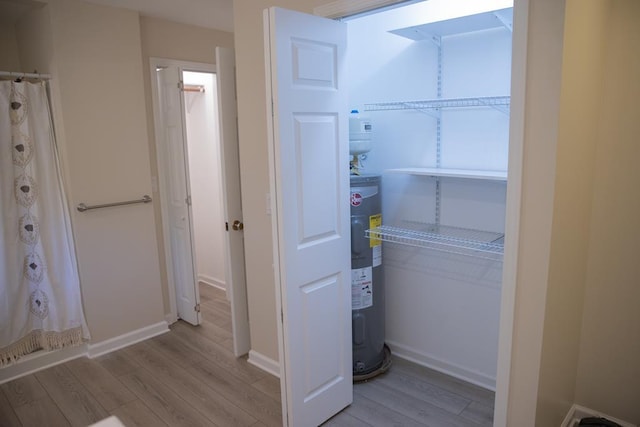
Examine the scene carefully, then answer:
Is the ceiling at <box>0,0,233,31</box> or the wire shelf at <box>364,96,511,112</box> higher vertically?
the ceiling at <box>0,0,233,31</box>

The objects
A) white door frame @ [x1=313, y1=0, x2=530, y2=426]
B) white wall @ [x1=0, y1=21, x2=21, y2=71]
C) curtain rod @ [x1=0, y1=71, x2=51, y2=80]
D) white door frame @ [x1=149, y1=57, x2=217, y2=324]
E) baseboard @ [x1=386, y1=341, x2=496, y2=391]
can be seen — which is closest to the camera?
white door frame @ [x1=313, y1=0, x2=530, y2=426]

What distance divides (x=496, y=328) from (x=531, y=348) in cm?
86

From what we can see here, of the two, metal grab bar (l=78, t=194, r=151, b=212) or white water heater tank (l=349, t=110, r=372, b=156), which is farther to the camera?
metal grab bar (l=78, t=194, r=151, b=212)

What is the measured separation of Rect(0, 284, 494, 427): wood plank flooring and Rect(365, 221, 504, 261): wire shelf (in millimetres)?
863

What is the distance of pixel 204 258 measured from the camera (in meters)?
4.82

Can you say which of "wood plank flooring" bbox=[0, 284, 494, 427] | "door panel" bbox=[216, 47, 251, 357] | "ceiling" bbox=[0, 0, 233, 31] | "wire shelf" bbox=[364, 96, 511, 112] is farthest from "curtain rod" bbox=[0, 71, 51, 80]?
"wire shelf" bbox=[364, 96, 511, 112]

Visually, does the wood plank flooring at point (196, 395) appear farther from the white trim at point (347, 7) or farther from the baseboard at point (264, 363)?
the white trim at point (347, 7)

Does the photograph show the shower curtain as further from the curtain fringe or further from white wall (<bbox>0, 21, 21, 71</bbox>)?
white wall (<bbox>0, 21, 21, 71</bbox>)

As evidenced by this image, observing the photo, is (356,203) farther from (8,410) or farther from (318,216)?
(8,410)

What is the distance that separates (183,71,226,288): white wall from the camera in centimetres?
439

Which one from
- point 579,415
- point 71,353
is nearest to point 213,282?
point 71,353

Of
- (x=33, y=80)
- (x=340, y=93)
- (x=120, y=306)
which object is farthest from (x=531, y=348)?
(x=33, y=80)

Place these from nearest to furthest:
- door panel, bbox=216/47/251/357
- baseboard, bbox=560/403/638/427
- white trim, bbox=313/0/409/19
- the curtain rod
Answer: white trim, bbox=313/0/409/19
baseboard, bbox=560/403/638/427
the curtain rod
door panel, bbox=216/47/251/357

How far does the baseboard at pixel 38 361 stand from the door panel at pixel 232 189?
119 centimetres
